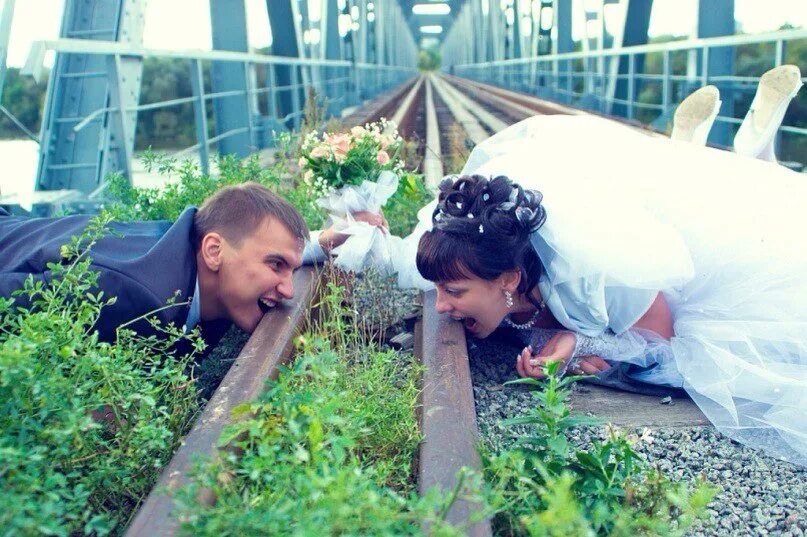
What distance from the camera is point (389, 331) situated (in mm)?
3248

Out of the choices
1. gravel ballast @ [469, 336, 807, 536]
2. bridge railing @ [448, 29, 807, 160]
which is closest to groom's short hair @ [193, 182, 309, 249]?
gravel ballast @ [469, 336, 807, 536]

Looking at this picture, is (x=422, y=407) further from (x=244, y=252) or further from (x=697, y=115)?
(x=697, y=115)

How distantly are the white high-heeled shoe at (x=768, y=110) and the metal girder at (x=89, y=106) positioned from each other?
10.9 feet

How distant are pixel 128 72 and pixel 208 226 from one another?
7.00ft

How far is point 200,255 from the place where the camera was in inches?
111

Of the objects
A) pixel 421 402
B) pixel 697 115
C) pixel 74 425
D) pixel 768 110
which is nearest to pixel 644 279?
pixel 421 402

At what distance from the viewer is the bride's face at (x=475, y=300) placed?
9.07 feet

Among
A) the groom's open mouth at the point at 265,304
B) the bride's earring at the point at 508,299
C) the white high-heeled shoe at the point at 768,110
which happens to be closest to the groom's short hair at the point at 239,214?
the groom's open mouth at the point at 265,304

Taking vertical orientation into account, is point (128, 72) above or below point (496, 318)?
above

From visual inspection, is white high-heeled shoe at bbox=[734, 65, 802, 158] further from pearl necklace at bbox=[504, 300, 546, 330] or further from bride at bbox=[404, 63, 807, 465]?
pearl necklace at bbox=[504, 300, 546, 330]

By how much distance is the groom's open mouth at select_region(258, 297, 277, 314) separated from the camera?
3002 mm

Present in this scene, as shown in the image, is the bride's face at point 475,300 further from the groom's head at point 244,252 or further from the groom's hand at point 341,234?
the groom's hand at point 341,234

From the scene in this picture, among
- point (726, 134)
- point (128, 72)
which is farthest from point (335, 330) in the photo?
point (726, 134)

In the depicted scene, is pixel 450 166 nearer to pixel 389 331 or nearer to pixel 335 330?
pixel 389 331
